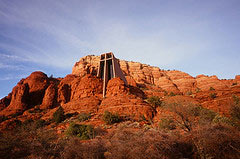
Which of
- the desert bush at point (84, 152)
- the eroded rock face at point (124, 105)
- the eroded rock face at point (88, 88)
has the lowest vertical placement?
the desert bush at point (84, 152)

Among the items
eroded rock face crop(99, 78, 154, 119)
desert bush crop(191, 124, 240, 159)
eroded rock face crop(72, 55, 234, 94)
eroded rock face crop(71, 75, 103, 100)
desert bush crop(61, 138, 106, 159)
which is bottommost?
desert bush crop(61, 138, 106, 159)

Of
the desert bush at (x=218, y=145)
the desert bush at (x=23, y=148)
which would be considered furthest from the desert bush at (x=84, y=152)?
the desert bush at (x=218, y=145)

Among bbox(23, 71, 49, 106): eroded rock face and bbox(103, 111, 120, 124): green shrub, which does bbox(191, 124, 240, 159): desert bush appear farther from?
bbox(23, 71, 49, 106): eroded rock face

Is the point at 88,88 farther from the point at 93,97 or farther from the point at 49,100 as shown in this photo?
the point at 49,100

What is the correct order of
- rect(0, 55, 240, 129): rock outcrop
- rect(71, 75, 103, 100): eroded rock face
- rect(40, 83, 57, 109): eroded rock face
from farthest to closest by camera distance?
rect(40, 83, 57, 109): eroded rock face, rect(71, 75, 103, 100): eroded rock face, rect(0, 55, 240, 129): rock outcrop

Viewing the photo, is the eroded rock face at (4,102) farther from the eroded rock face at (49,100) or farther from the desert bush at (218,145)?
the desert bush at (218,145)

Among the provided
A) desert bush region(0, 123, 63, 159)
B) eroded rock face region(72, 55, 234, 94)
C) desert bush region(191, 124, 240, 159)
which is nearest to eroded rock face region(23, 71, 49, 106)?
eroded rock face region(72, 55, 234, 94)

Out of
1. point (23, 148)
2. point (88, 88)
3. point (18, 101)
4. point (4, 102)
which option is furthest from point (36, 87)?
point (23, 148)

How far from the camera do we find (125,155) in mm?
4711

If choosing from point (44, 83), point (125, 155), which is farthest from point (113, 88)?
point (44, 83)

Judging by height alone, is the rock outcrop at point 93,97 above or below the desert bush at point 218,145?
above

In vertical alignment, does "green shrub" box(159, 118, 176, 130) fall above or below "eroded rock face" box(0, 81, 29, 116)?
below

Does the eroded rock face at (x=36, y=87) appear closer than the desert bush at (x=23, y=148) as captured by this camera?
No

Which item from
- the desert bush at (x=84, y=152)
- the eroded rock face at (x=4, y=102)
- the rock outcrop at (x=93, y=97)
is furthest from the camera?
the eroded rock face at (x=4, y=102)
